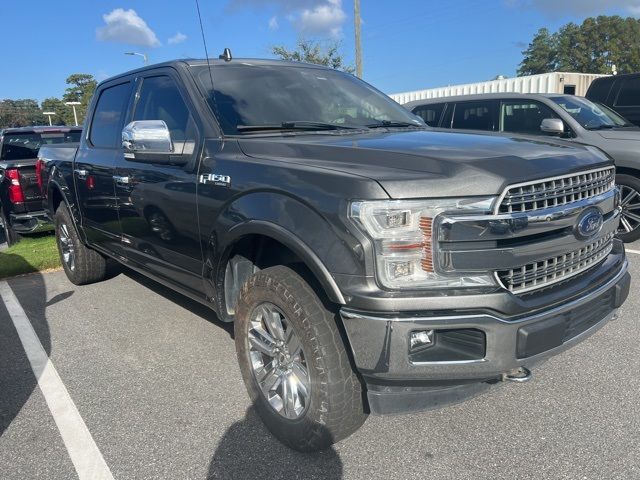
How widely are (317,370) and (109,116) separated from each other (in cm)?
342

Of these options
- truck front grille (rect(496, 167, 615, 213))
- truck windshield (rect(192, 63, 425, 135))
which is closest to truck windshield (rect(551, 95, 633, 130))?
truck windshield (rect(192, 63, 425, 135))

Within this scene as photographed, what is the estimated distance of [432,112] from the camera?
27.2 ft

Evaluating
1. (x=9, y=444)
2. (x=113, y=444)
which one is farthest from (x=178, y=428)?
(x=9, y=444)

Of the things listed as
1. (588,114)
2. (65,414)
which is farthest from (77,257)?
(588,114)

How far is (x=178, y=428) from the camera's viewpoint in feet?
9.57

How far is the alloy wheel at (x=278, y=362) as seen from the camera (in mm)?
2615

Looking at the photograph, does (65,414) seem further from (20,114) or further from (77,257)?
(20,114)

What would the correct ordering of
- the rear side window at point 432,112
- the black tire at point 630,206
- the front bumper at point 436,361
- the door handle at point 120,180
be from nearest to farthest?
the front bumper at point 436,361 < the door handle at point 120,180 < the black tire at point 630,206 < the rear side window at point 432,112

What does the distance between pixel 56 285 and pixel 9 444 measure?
11.3 feet

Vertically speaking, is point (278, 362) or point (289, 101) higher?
point (289, 101)

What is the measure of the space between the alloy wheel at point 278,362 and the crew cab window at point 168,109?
3.85ft

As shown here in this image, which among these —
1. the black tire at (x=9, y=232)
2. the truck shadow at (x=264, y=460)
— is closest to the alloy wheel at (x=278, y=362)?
the truck shadow at (x=264, y=460)

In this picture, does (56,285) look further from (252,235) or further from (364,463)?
(364,463)

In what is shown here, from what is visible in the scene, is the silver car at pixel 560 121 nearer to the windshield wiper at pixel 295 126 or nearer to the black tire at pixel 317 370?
the windshield wiper at pixel 295 126
